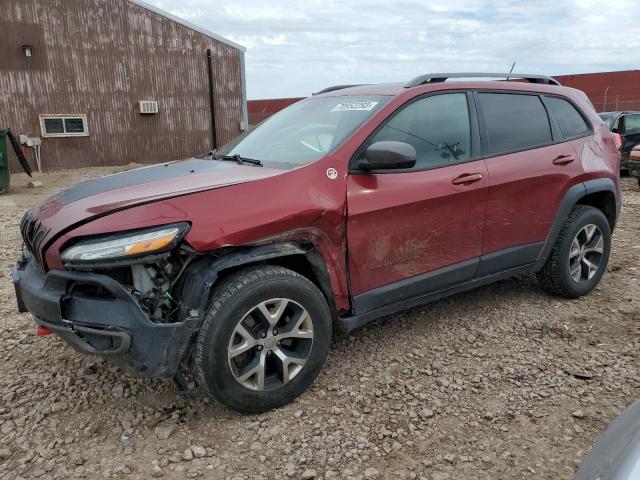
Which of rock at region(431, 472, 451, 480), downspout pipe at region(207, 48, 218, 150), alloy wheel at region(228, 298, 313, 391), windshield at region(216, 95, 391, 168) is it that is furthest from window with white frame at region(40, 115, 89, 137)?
rock at region(431, 472, 451, 480)

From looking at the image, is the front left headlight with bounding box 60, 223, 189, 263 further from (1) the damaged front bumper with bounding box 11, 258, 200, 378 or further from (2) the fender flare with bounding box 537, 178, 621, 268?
(2) the fender flare with bounding box 537, 178, 621, 268

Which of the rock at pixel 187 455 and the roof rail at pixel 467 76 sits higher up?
the roof rail at pixel 467 76

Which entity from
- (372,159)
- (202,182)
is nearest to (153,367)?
(202,182)

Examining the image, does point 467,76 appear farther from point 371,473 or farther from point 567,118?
point 371,473

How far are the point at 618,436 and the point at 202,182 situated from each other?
6.96ft

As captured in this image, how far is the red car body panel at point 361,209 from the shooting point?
242 cm

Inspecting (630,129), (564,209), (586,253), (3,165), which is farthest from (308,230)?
(630,129)

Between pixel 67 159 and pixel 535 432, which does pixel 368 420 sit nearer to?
pixel 535 432

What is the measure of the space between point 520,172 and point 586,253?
1169mm

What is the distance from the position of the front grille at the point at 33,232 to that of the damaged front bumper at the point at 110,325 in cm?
22

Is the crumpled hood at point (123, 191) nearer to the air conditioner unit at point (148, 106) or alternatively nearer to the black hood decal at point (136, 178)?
the black hood decal at point (136, 178)

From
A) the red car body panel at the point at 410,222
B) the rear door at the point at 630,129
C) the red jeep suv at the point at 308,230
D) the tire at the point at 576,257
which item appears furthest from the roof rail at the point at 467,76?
the rear door at the point at 630,129

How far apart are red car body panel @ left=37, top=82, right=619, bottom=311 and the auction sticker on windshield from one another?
0.12m

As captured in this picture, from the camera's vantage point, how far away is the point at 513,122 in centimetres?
372
